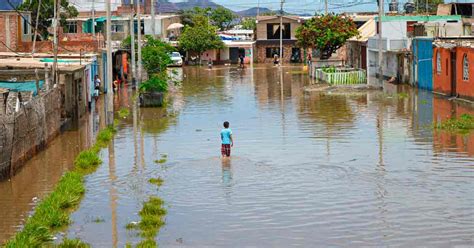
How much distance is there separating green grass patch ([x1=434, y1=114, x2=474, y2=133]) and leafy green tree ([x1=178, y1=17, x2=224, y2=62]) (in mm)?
61042

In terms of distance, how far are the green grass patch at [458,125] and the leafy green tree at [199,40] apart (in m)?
61.0

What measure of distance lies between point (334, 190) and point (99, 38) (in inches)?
1595

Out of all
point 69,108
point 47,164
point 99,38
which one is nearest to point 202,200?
point 47,164

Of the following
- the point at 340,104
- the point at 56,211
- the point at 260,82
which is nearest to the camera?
the point at 56,211

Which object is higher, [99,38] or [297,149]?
[99,38]

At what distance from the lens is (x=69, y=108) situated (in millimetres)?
36625

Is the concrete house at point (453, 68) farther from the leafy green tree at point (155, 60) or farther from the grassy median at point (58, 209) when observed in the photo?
the grassy median at point (58, 209)

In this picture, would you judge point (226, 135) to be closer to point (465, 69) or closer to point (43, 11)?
point (465, 69)

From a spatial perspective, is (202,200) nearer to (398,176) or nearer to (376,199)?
(376,199)

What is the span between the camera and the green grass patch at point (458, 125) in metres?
30.6

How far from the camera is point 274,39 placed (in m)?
98.1

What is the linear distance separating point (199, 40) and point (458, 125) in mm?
62607

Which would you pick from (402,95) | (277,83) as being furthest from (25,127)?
(277,83)

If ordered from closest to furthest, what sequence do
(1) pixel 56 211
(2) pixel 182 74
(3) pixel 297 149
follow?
(1) pixel 56 211 → (3) pixel 297 149 → (2) pixel 182 74
